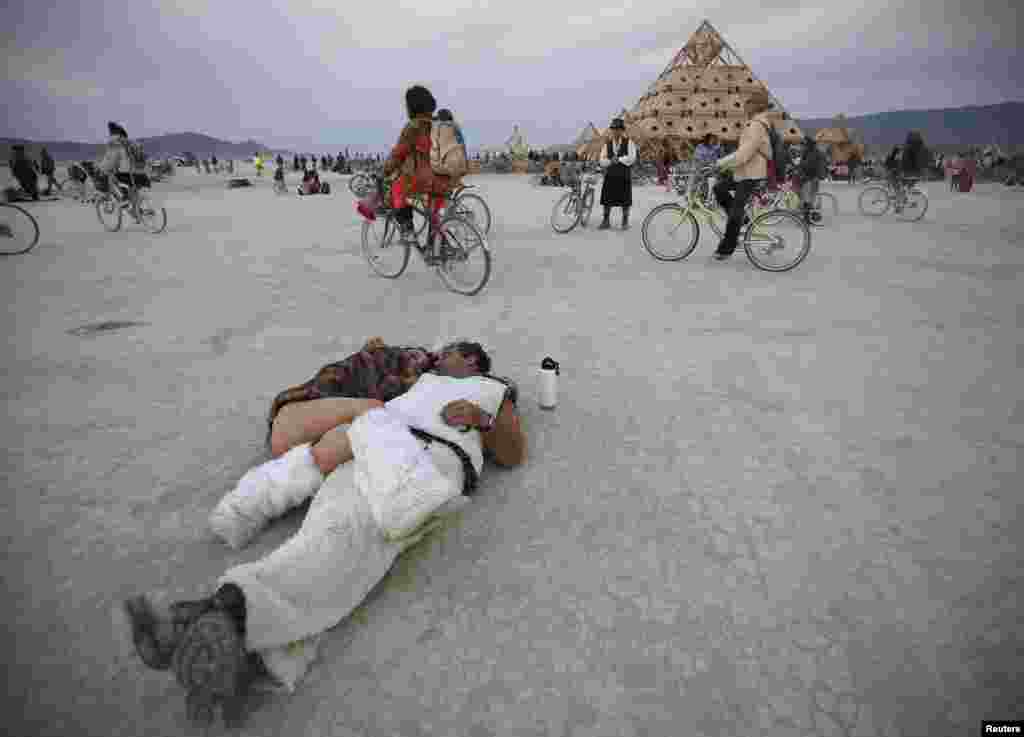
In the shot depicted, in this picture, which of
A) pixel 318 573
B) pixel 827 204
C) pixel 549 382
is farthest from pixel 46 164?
pixel 827 204

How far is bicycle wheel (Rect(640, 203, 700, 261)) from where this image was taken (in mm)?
7305

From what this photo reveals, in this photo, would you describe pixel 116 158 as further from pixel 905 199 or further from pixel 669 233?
pixel 905 199

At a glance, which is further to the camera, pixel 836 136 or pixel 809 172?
pixel 836 136

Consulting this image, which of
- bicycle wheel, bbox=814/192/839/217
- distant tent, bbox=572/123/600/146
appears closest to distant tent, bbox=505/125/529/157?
distant tent, bbox=572/123/600/146

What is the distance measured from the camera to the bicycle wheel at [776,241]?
679 centimetres

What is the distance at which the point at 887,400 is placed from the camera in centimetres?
331

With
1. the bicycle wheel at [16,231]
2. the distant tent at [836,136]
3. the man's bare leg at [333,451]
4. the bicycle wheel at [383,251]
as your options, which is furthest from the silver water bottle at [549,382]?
the distant tent at [836,136]

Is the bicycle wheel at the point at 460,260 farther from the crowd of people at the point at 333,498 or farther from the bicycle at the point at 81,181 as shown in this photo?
the bicycle at the point at 81,181

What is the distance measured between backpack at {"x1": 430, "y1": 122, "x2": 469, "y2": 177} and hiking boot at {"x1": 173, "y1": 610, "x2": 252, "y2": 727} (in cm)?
569

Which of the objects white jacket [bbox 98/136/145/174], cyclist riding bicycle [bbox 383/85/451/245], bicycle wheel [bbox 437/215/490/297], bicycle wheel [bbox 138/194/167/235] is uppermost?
white jacket [bbox 98/136/145/174]

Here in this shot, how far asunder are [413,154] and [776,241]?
520 centimetres

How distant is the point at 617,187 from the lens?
981 centimetres

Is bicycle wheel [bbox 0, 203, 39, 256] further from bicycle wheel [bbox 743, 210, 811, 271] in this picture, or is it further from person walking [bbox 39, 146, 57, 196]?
person walking [bbox 39, 146, 57, 196]

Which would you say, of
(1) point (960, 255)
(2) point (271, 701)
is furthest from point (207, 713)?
(1) point (960, 255)
